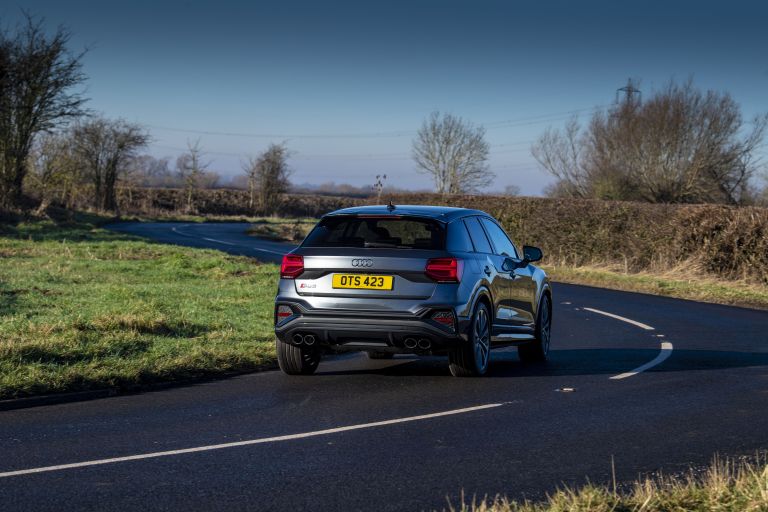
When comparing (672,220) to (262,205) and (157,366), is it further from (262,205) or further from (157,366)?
(262,205)

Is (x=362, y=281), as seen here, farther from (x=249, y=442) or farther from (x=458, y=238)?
(x=249, y=442)

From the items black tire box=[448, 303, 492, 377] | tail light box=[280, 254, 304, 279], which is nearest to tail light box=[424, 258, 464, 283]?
black tire box=[448, 303, 492, 377]

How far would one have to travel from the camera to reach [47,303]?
14484 mm

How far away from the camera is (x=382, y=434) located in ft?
24.2

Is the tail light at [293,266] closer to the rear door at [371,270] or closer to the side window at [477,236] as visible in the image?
the rear door at [371,270]

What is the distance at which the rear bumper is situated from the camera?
921 centimetres

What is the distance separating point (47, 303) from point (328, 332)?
6.83 metres

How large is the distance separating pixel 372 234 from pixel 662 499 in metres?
5.30

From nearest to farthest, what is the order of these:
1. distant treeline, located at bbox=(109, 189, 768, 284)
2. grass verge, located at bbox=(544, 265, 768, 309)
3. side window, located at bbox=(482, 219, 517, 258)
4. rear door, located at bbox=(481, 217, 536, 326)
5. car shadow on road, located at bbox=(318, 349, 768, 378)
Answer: car shadow on road, located at bbox=(318, 349, 768, 378), rear door, located at bbox=(481, 217, 536, 326), side window, located at bbox=(482, 219, 517, 258), grass verge, located at bbox=(544, 265, 768, 309), distant treeline, located at bbox=(109, 189, 768, 284)

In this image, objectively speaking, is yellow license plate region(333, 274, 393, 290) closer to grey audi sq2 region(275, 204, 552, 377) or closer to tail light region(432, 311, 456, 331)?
grey audi sq2 region(275, 204, 552, 377)

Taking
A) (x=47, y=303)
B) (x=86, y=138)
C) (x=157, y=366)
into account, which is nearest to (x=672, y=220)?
(x=47, y=303)

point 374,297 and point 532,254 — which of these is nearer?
point 374,297

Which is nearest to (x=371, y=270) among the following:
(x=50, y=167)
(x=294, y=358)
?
(x=294, y=358)

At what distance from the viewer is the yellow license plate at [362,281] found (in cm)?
931
